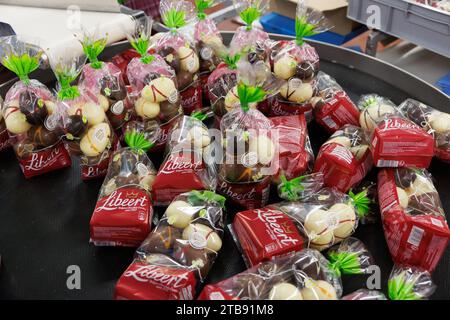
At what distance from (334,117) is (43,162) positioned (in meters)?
0.90

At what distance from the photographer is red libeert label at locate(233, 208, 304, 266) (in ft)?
3.33

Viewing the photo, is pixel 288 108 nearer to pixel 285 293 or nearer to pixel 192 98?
pixel 192 98

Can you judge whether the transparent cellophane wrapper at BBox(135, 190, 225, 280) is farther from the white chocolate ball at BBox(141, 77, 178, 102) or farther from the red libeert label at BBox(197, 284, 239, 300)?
the white chocolate ball at BBox(141, 77, 178, 102)

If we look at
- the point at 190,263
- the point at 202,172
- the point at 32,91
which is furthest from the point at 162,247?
the point at 32,91

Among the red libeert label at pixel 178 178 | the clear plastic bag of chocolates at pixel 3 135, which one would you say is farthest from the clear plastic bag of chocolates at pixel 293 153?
the clear plastic bag of chocolates at pixel 3 135

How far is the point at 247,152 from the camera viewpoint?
44.3 inches

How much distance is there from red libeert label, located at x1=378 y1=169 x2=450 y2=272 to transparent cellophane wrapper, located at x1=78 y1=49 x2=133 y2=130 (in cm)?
82

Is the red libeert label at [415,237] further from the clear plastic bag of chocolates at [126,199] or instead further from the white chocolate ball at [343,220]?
the clear plastic bag of chocolates at [126,199]

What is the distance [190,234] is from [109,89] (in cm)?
54

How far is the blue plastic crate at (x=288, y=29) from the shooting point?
2504 mm

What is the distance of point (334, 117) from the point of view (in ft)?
4.61

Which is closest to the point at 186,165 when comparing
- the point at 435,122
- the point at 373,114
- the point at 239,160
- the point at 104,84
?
the point at 239,160

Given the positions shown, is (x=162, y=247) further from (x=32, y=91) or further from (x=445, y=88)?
(x=445, y=88)

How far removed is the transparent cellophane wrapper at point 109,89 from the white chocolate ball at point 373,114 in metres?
0.73
